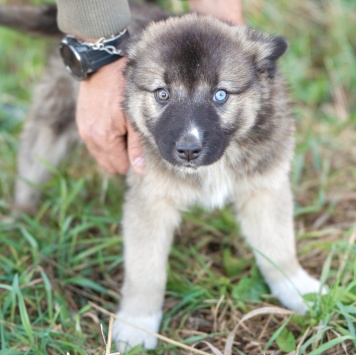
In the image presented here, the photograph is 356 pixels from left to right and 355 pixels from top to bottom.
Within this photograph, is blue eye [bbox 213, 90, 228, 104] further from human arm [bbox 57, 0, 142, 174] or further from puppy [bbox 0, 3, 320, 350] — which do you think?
human arm [bbox 57, 0, 142, 174]

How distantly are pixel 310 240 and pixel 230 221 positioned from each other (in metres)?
0.51

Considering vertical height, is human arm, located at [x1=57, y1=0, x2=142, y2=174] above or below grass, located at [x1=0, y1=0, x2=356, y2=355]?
above

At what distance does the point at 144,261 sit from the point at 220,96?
3.08ft

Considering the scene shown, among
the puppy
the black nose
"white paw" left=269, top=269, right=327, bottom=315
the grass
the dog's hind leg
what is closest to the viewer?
the black nose

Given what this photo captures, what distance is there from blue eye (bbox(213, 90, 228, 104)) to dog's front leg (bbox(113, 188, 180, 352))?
595 millimetres

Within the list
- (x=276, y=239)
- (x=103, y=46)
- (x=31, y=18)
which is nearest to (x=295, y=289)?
(x=276, y=239)

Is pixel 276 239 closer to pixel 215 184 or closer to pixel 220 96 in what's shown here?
pixel 215 184

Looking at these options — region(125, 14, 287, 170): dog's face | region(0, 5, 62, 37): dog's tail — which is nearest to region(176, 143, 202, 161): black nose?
region(125, 14, 287, 170): dog's face

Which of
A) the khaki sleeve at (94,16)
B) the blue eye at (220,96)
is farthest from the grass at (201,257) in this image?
the khaki sleeve at (94,16)

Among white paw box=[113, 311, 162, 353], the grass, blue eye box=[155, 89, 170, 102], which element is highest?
blue eye box=[155, 89, 170, 102]

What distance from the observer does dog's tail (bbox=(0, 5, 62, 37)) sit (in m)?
3.69

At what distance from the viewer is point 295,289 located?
3137mm

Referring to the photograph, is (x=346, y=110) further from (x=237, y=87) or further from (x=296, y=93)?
(x=237, y=87)

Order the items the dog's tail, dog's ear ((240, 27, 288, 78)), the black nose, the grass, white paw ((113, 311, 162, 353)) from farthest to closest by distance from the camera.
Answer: the dog's tail
white paw ((113, 311, 162, 353))
the grass
dog's ear ((240, 27, 288, 78))
the black nose
